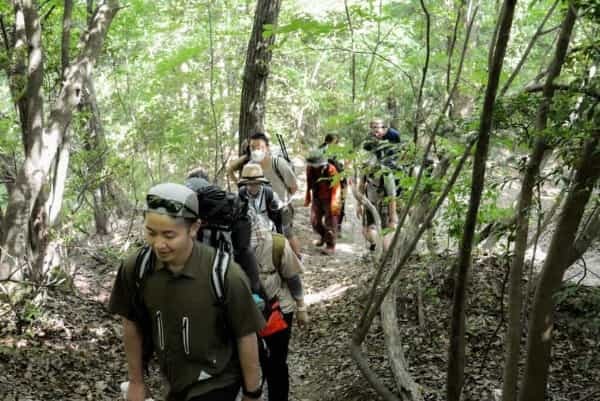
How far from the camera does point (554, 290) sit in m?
3.27

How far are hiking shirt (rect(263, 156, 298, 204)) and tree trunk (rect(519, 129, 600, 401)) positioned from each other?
5.08 meters

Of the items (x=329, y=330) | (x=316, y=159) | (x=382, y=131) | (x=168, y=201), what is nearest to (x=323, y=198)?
(x=316, y=159)

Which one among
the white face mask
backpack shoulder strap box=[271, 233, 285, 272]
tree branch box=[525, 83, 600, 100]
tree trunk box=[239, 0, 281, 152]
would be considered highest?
tree trunk box=[239, 0, 281, 152]

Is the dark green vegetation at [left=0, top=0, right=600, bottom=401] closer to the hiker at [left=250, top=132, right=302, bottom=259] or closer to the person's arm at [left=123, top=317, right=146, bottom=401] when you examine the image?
the hiker at [left=250, top=132, right=302, bottom=259]

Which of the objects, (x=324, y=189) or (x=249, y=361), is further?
(x=324, y=189)

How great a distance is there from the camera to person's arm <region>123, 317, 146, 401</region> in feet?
10.4

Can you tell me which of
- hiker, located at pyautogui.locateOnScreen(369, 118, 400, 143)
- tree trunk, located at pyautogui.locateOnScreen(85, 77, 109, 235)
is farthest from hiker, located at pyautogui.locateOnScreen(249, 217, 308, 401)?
tree trunk, located at pyautogui.locateOnScreen(85, 77, 109, 235)

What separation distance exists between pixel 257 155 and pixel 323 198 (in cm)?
336

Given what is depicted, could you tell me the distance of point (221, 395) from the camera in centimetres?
310

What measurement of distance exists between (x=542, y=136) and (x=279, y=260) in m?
2.36

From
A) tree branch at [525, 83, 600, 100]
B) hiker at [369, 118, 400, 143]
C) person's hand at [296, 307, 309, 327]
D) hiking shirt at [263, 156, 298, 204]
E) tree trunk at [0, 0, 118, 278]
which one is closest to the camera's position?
tree branch at [525, 83, 600, 100]

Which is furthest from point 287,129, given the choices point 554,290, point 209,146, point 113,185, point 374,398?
→ point 554,290

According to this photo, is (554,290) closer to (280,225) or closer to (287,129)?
(280,225)

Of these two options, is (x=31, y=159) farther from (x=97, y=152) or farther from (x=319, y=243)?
(x=319, y=243)
